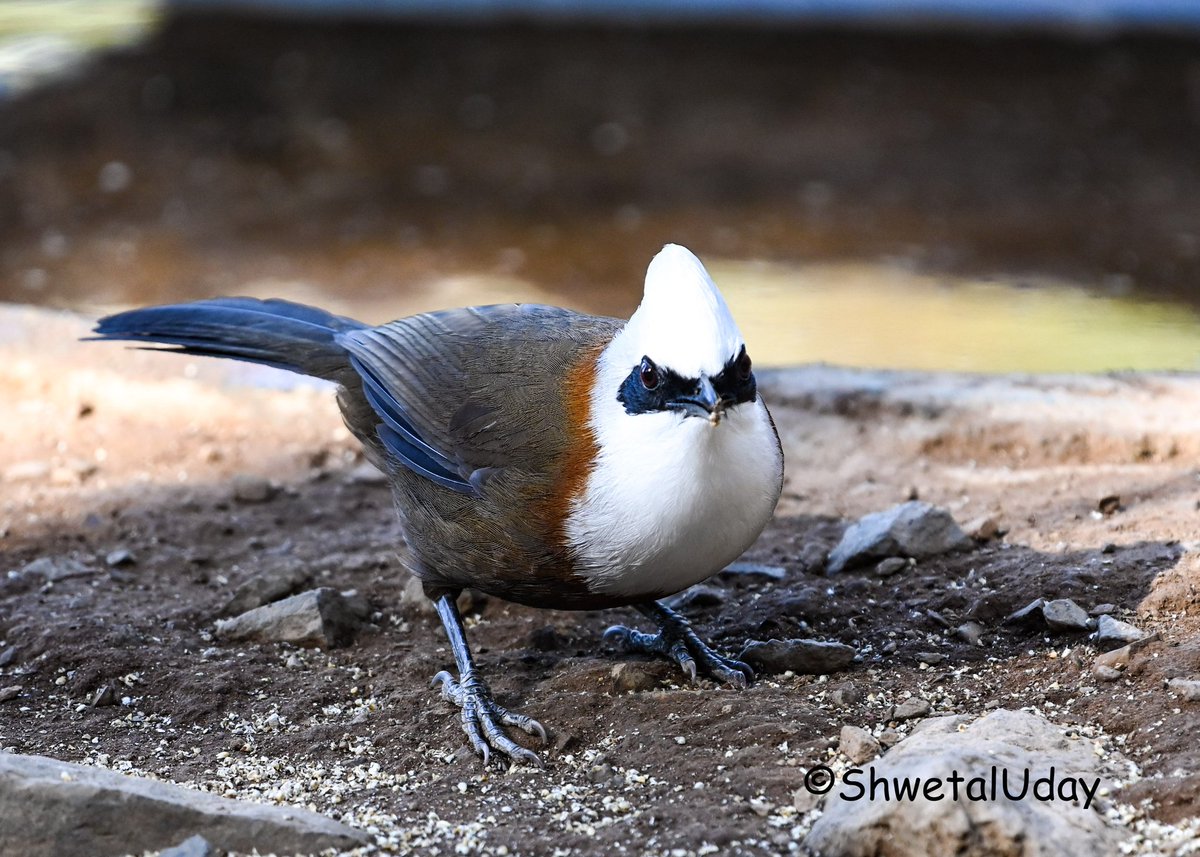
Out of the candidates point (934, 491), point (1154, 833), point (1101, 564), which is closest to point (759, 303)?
point (934, 491)

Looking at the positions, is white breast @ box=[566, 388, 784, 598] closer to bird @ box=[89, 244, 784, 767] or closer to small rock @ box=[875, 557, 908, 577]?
bird @ box=[89, 244, 784, 767]

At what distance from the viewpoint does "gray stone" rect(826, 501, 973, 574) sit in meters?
4.46

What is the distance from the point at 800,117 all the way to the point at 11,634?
25.8ft

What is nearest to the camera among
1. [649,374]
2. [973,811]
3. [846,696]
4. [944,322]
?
[973,811]

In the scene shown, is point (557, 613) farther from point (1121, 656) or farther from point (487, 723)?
point (1121, 656)

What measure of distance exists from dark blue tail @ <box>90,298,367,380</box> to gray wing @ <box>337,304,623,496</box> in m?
0.14

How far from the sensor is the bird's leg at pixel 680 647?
155 inches

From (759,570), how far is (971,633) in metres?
0.84

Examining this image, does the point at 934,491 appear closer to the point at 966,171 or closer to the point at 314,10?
the point at 966,171

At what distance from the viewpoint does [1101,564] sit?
4.18 meters

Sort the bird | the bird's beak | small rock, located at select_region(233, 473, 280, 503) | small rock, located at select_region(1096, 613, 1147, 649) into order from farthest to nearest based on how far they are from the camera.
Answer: small rock, located at select_region(233, 473, 280, 503), small rock, located at select_region(1096, 613, 1147, 649), the bird, the bird's beak

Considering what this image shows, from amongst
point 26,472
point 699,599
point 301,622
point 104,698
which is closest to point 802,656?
point 699,599

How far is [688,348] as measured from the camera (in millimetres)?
3256

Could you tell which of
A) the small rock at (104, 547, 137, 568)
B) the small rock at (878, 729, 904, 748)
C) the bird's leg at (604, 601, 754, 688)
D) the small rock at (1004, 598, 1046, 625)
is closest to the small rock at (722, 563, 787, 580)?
the bird's leg at (604, 601, 754, 688)
